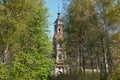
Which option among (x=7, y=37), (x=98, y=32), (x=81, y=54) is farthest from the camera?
(x=81, y=54)

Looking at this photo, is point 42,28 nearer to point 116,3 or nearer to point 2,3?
point 2,3

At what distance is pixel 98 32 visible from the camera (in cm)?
2806

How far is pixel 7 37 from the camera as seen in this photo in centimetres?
2612

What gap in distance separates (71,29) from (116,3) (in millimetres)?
6612

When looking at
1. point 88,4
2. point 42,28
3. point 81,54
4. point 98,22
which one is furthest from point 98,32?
point 42,28

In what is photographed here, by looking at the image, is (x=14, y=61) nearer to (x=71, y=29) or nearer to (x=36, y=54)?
(x=36, y=54)

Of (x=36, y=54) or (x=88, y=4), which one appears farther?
(x=36, y=54)

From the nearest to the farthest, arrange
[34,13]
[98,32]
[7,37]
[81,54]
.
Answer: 1. [7,37]
2. [98,32]
3. [34,13]
4. [81,54]

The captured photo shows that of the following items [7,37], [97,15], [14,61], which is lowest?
[14,61]

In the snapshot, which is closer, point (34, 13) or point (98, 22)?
point (98, 22)

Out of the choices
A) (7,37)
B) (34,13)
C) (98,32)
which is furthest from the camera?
(34,13)

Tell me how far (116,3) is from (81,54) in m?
7.68

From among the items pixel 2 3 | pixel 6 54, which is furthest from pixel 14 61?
pixel 2 3

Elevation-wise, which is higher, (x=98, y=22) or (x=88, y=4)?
(x=88, y=4)
